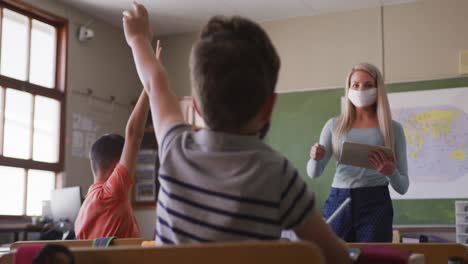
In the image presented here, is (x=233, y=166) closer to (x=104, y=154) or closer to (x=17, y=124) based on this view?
(x=104, y=154)

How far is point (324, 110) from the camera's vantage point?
5.63 metres

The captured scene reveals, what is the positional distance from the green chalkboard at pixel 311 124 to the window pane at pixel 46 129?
6.26 ft

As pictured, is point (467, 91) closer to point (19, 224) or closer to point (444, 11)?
point (444, 11)

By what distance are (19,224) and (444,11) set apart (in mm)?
3958

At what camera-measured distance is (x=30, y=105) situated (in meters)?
5.29

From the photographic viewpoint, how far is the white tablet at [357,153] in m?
2.42

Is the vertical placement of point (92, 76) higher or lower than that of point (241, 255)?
higher

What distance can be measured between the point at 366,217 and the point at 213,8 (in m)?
3.67

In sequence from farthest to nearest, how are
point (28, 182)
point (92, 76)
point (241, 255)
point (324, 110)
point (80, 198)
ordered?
point (92, 76), point (324, 110), point (28, 182), point (80, 198), point (241, 255)

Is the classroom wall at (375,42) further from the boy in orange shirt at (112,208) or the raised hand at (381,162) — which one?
the boy in orange shirt at (112,208)

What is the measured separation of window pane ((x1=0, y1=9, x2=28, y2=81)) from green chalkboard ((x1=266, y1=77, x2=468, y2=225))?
7.36 feet

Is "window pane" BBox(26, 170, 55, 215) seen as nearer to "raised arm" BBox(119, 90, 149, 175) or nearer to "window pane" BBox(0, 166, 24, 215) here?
"window pane" BBox(0, 166, 24, 215)

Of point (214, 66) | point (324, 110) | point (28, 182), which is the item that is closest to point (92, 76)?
point (28, 182)

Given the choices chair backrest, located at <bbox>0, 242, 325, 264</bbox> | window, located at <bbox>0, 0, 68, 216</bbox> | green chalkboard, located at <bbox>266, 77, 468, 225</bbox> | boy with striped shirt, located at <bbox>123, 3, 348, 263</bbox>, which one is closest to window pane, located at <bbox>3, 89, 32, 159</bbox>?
Answer: window, located at <bbox>0, 0, 68, 216</bbox>
